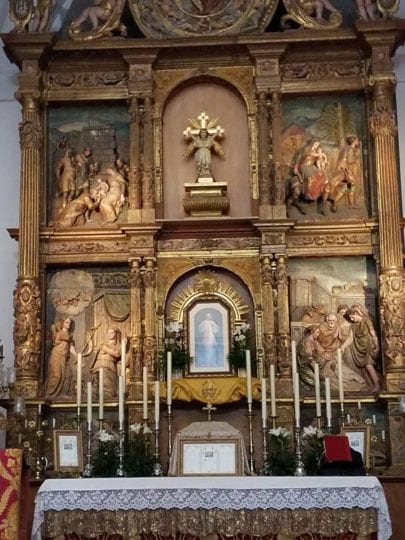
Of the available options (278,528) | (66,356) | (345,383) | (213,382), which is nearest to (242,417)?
(213,382)

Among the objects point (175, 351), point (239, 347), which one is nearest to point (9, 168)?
point (175, 351)

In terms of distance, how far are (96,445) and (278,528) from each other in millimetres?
3397

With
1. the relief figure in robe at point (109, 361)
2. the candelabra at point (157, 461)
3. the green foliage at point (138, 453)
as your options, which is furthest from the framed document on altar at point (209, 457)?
the relief figure in robe at point (109, 361)

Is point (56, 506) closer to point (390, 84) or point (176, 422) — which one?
point (176, 422)

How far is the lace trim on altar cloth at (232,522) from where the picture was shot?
8.20 metres

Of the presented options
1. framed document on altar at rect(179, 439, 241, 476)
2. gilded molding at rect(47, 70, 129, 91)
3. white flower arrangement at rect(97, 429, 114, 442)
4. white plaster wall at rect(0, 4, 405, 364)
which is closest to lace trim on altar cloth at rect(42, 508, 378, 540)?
framed document on altar at rect(179, 439, 241, 476)

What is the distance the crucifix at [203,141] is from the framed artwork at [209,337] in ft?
5.20

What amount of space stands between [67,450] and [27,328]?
1.72 meters

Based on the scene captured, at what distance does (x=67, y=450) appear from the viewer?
1032cm

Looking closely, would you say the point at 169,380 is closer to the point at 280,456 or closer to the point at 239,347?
the point at 239,347

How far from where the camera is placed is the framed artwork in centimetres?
1132

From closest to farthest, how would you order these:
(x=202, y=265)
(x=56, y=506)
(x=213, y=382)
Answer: (x=56, y=506) → (x=213, y=382) → (x=202, y=265)

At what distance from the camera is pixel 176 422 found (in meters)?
11.2

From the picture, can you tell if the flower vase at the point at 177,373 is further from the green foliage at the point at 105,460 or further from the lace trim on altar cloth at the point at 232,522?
the lace trim on altar cloth at the point at 232,522
